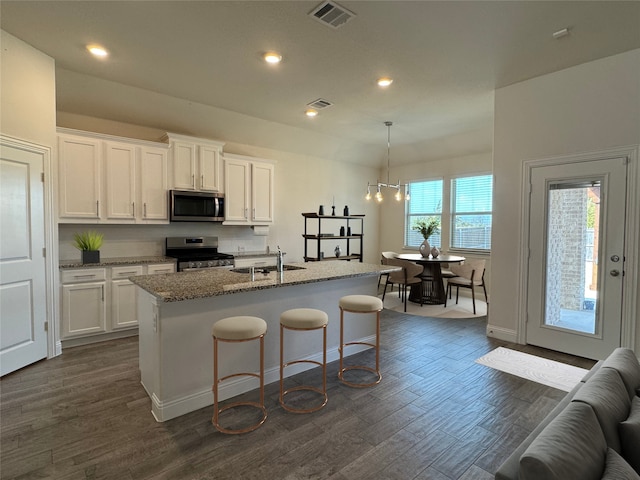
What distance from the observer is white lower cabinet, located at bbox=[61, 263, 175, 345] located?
3811 mm

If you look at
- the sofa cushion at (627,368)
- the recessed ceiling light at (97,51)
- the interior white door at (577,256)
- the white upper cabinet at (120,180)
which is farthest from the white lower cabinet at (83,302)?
the interior white door at (577,256)

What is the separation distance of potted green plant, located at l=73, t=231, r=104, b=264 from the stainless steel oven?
91 cm

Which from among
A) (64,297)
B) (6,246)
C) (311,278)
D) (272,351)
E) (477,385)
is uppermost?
(6,246)

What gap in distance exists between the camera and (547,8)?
2.55 metres

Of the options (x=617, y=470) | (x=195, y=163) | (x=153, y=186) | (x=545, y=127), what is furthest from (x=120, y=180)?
(x=545, y=127)

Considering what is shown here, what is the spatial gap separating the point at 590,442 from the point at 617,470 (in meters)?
0.09

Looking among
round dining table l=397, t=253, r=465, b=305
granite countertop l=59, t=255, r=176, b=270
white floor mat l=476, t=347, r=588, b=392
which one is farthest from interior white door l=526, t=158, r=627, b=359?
granite countertop l=59, t=255, r=176, b=270

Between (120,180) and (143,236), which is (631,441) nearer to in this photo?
(120,180)

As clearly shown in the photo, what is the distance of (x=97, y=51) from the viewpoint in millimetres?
3219

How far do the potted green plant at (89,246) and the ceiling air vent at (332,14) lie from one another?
3.55 m

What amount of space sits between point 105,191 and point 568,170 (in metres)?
5.33

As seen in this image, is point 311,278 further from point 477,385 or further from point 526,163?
point 526,163

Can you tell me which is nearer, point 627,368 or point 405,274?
point 627,368

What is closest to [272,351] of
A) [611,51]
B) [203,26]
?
[203,26]
